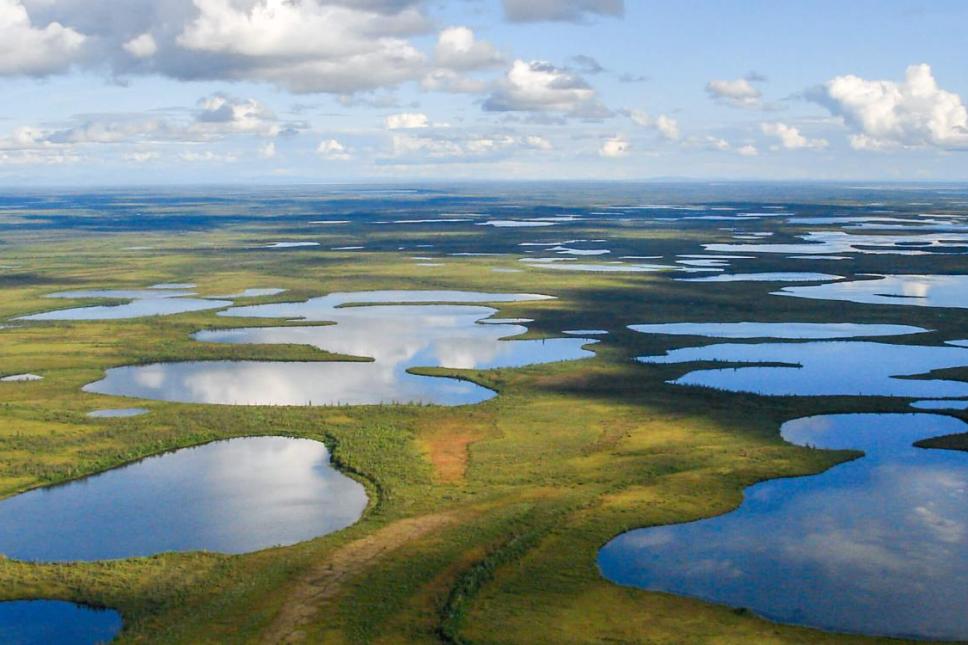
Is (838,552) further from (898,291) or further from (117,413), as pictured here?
(898,291)

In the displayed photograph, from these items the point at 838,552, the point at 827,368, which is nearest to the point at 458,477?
the point at 838,552

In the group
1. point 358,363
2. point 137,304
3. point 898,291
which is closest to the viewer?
point 358,363

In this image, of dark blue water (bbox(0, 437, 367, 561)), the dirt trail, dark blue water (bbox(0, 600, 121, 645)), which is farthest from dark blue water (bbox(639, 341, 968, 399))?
dark blue water (bbox(0, 600, 121, 645))

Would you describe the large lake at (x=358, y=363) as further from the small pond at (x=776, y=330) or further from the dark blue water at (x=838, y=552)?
the dark blue water at (x=838, y=552)

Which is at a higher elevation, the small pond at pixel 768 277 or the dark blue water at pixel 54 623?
the small pond at pixel 768 277

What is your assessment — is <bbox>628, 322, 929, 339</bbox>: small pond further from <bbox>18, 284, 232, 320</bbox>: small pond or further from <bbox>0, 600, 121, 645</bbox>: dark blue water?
<bbox>0, 600, 121, 645</bbox>: dark blue water

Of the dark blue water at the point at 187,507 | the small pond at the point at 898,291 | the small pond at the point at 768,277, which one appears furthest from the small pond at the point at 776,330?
the dark blue water at the point at 187,507

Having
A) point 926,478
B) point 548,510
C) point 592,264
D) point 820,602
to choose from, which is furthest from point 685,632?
point 592,264
